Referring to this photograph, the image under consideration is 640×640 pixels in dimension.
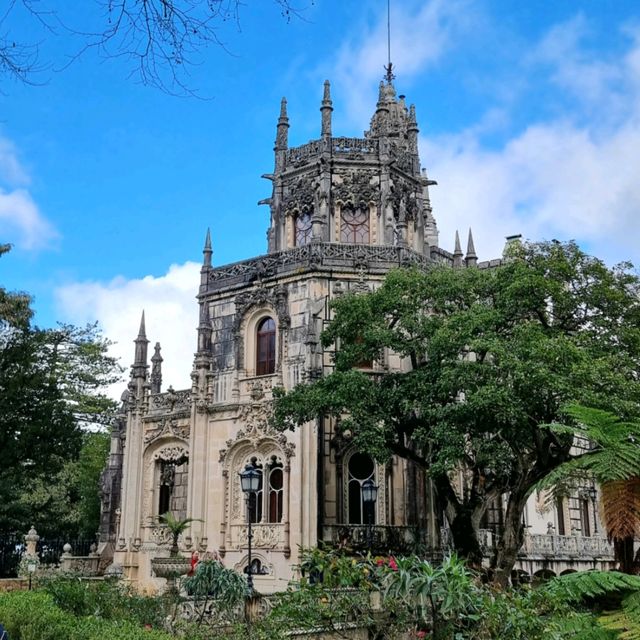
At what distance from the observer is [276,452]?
28.4 m

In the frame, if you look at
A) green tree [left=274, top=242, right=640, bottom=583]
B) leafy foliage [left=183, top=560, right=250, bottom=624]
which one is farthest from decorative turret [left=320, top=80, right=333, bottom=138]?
leafy foliage [left=183, top=560, right=250, bottom=624]

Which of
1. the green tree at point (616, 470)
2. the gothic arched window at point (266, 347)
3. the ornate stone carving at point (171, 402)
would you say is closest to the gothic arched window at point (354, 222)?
the gothic arched window at point (266, 347)

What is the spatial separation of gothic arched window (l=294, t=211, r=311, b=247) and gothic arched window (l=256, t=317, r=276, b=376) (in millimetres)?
3824

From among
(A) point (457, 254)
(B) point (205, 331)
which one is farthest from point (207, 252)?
(A) point (457, 254)

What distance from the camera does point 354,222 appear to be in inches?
1289

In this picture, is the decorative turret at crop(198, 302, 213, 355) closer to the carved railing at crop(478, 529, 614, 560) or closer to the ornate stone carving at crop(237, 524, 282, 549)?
the ornate stone carving at crop(237, 524, 282, 549)

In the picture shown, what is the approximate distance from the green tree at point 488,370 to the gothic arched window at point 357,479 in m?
2.54

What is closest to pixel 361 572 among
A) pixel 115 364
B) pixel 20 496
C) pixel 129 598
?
pixel 129 598

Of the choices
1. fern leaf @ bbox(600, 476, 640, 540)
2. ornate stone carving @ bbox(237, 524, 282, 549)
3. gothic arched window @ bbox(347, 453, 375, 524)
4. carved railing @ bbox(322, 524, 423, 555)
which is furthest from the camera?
gothic arched window @ bbox(347, 453, 375, 524)

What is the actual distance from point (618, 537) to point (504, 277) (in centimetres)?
1264

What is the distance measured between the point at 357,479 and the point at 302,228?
1080cm

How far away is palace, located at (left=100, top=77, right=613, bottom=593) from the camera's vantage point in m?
27.4

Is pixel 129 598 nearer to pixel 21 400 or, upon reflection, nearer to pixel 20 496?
pixel 21 400

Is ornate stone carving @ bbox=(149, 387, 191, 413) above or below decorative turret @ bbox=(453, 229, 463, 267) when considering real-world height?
below
